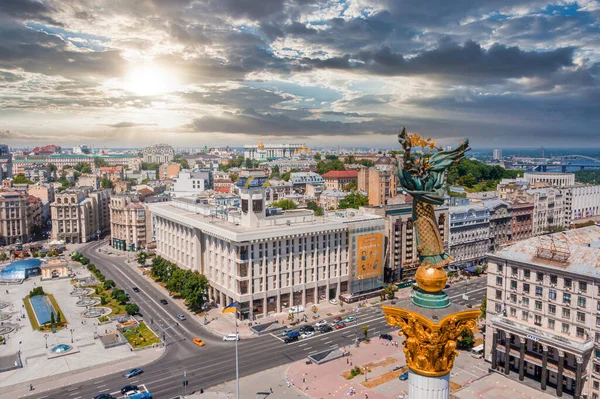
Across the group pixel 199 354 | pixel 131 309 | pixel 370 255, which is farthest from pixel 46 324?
pixel 370 255

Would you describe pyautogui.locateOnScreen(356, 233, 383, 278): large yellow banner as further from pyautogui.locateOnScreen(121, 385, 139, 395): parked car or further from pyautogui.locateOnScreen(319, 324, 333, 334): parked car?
pyautogui.locateOnScreen(121, 385, 139, 395): parked car

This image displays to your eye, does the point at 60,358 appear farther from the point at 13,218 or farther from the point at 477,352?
the point at 13,218

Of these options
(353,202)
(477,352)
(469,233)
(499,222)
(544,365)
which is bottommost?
(477,352)

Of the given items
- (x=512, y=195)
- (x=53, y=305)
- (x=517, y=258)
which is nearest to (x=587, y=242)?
(x=517, y=258)

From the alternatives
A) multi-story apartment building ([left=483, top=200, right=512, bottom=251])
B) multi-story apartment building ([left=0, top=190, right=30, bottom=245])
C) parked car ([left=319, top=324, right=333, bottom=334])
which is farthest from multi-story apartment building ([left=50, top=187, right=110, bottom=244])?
multi-story apartment building ([left=483, top=200, right=512, bottom=251])

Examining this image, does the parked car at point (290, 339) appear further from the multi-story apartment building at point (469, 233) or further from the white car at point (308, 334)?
the multi-story apartment building at point (469, 233)

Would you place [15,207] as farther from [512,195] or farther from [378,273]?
[512,195]
